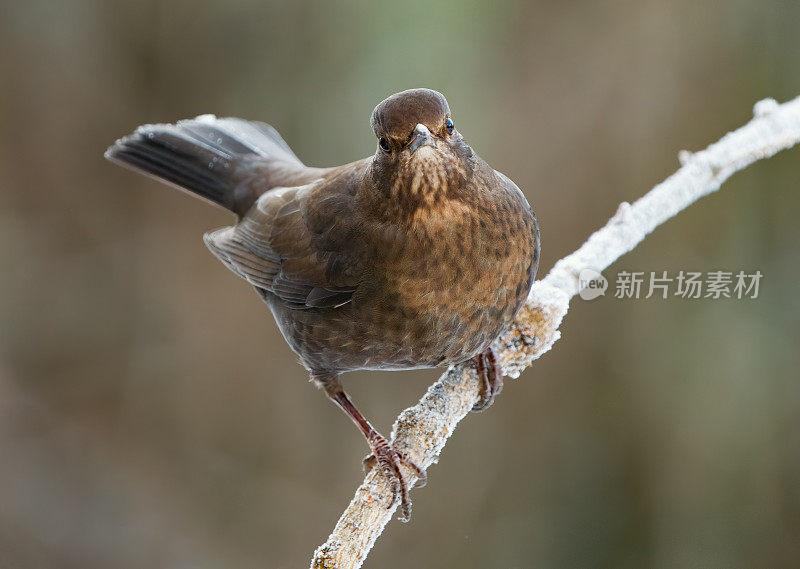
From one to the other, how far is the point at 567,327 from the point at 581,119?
126 centimetres

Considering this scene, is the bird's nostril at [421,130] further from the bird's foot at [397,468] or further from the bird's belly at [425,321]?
the bird's foot at [397,468]

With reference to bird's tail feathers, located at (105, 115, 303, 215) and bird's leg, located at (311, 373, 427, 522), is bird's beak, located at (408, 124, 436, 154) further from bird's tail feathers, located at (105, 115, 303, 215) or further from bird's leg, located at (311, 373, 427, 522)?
bird's tail feathers, located at (105, 115, 303, 215)

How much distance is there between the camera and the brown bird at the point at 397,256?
2684mm

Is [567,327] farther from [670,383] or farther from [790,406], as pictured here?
[790,406]

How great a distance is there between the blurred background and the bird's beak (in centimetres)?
264

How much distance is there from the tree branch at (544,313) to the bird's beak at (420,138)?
901 millimetres

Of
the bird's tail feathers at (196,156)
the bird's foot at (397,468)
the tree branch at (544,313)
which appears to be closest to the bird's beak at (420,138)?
the tree branch at (544,313)

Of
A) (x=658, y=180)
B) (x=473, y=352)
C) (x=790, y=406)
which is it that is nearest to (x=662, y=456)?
(x=790, y=406)

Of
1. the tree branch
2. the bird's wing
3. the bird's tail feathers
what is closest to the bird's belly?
the bird's wing

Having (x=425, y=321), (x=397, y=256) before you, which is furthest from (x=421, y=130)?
(x=425, y=321)

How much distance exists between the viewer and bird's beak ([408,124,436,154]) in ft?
8.34

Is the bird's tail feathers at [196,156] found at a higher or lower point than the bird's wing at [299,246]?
higher

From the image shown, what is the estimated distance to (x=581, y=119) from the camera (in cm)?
539

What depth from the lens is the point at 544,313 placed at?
321cm
